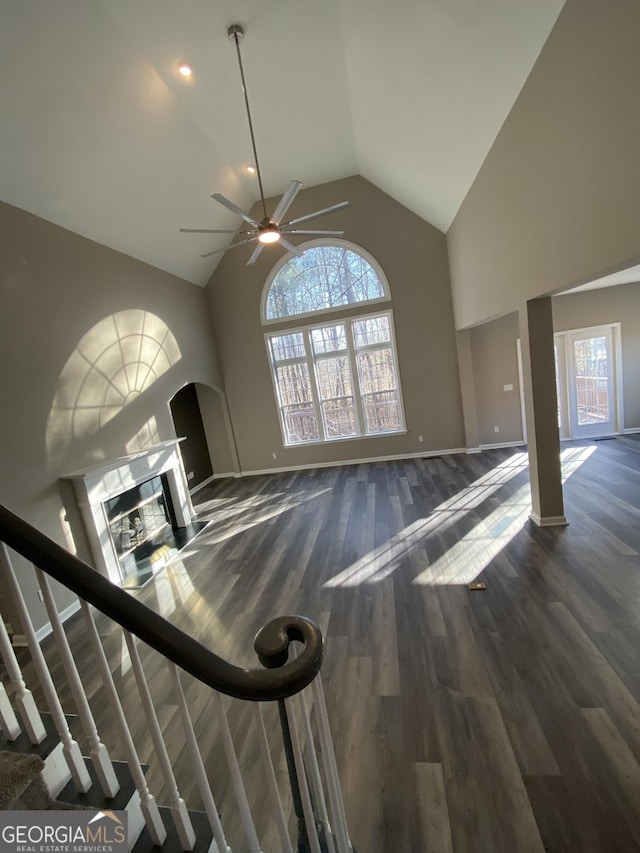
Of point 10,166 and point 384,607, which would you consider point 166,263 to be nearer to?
point 10,166

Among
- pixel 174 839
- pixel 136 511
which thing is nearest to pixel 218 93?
pixel 136 511

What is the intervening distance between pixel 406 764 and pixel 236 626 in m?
1.65

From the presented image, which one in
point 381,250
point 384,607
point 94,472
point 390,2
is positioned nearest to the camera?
point 390,2

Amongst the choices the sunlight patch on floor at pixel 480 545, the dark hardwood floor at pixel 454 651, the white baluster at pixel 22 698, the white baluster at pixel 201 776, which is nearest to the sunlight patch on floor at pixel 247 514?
the dark hardwood floor at pixel 454 651

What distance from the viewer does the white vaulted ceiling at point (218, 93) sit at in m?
2.67

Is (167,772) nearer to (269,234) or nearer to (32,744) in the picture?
(32,744)

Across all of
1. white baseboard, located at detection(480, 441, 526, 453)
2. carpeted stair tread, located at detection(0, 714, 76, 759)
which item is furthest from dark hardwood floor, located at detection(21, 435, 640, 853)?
white baseboard, located at detection(480, 441, 526, 453)

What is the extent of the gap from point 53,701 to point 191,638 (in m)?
0.64

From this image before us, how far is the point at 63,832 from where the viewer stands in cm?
87

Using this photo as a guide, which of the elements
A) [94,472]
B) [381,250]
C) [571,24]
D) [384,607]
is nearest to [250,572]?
[384,607]

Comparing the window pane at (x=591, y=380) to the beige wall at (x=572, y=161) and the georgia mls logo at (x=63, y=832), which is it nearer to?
the beige wall at (x=572, y=161)

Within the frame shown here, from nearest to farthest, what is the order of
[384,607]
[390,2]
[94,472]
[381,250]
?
[390,2] < [384,607] < [94,472] < [381,250]

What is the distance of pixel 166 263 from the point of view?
18.7 feet

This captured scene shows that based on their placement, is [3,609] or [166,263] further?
[166,263]
